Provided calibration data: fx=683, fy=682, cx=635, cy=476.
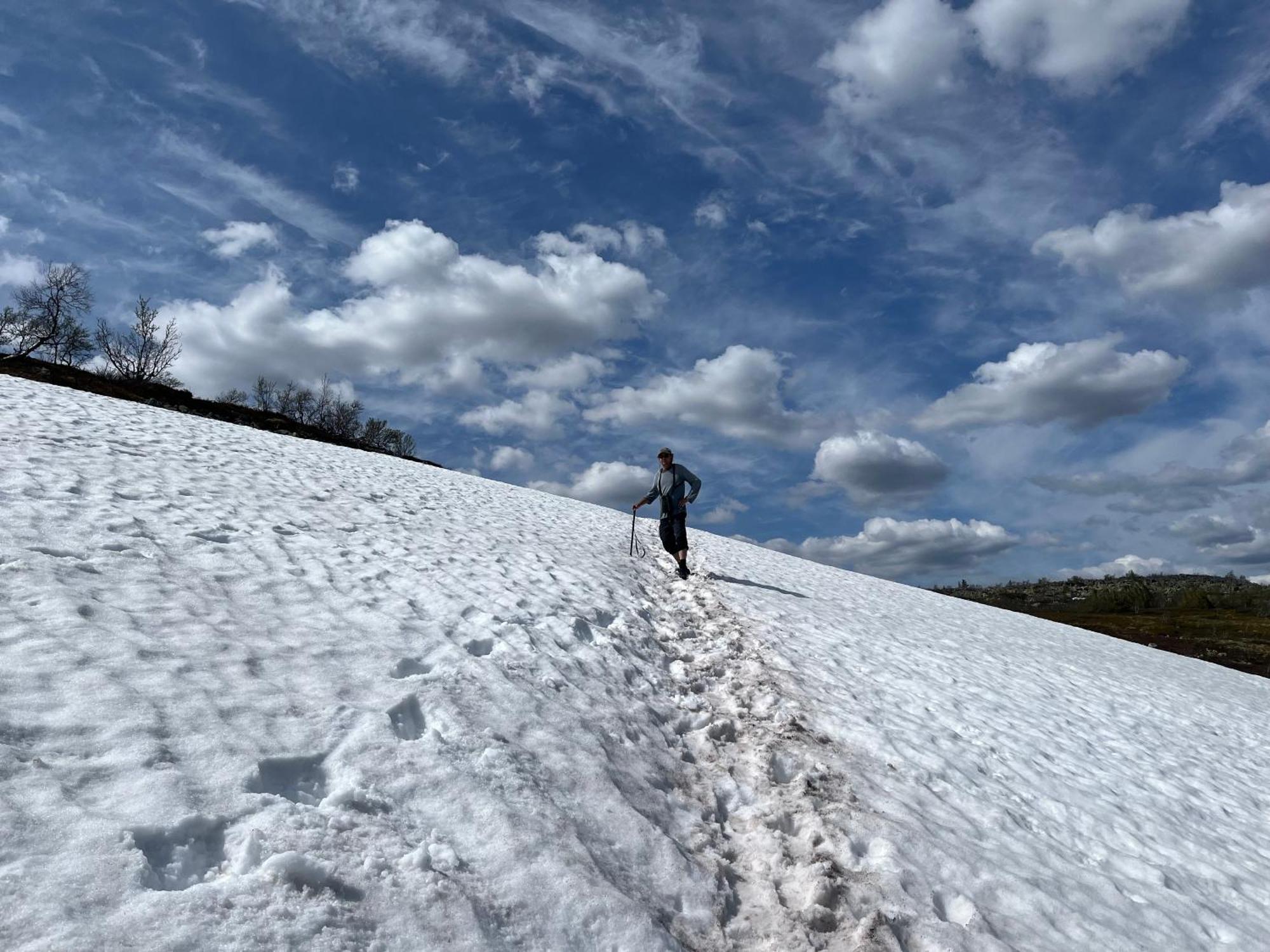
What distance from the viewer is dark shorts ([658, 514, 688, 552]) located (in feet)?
51.5

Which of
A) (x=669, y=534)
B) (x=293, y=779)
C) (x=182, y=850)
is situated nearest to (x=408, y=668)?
(x=293, y=779)

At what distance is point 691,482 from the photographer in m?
15.9

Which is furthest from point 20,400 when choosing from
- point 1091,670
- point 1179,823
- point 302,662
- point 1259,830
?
point 1091,670

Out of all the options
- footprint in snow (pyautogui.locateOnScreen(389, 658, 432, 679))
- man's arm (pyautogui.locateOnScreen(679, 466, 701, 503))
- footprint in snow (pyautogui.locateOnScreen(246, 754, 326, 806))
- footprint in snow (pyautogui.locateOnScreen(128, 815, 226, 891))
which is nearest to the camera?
footprint in snow (pyautogui.locateOnScreen(128, 815, 226, 891))

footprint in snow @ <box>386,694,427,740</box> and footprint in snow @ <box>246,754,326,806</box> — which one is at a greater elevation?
footprint in snow @ <box>386,694,427,740</box>

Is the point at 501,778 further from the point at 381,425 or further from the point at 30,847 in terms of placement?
the point at 381,425

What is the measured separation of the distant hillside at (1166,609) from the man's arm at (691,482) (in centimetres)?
3621

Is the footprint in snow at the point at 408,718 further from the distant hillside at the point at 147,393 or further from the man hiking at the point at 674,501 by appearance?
the distant hillside at the point at 147,393

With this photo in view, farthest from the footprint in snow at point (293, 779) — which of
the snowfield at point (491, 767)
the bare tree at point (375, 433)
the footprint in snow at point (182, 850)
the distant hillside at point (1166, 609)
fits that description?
the bare tree at point (375, 433)

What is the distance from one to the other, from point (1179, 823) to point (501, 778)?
8.37 metres

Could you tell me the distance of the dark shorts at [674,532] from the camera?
1569cm

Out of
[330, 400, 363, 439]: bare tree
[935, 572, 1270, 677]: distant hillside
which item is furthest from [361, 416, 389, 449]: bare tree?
[935, 572, 1270, 677]: distant hillside

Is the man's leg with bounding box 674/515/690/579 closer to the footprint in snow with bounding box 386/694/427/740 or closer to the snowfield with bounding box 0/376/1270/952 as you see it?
the snowfield with bounding box 0/376/1270/952

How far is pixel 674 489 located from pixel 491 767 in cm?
1080
